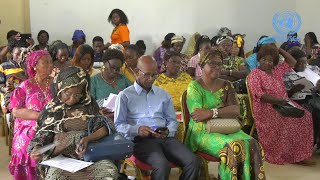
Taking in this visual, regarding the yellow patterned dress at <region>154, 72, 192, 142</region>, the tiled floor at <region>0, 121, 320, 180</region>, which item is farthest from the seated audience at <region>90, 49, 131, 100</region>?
the tiled floor at <region>0, 121, 320, 180</region>

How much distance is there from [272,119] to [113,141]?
253cm

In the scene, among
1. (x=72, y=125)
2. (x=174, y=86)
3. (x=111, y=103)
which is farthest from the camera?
(x=174, y=86)

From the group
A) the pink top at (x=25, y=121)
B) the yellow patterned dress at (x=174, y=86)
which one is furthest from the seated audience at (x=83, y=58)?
the pink top at (x=25, y=121)

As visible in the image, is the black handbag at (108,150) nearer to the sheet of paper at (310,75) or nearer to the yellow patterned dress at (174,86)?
the yellow patterned dress at (174,86)

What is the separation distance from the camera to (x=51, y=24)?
7340 mm

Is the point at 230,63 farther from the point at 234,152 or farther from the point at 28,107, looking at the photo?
the point at 28,107

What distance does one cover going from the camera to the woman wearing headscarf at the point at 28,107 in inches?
127

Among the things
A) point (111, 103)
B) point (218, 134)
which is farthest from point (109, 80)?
point (218, 134)

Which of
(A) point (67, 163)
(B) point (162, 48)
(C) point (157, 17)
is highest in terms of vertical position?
(C) point (157, 17)

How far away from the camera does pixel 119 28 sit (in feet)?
23.0

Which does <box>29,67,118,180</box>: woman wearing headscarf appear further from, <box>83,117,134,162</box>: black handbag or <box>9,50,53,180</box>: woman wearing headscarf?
<box>9,50,53,180</box>: woman wearing headscarf

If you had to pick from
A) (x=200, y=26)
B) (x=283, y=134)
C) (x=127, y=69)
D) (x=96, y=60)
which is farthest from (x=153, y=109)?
(x=200, y=26)

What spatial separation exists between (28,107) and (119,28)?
152 inches

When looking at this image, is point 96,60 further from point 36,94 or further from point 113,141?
point 113,141
